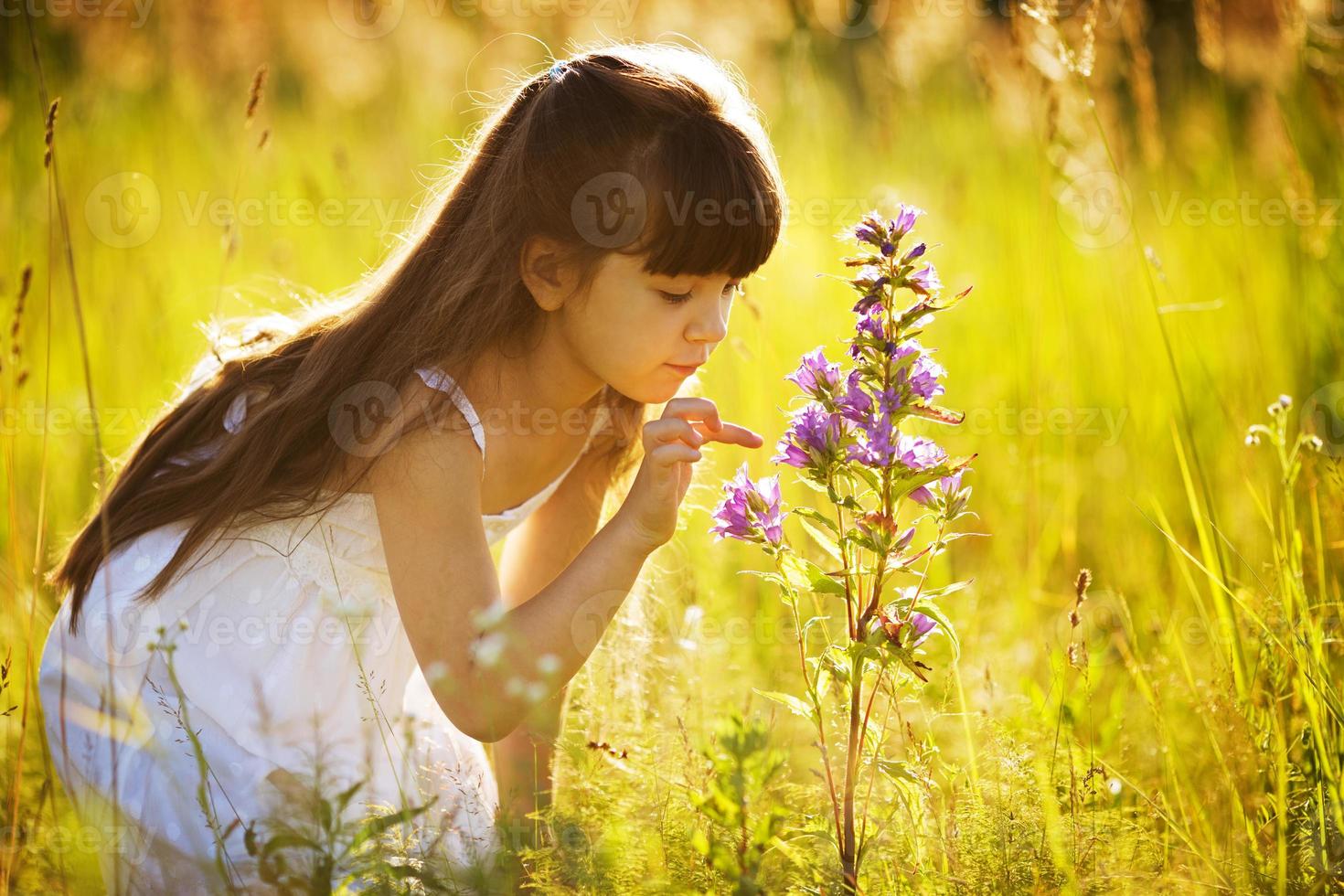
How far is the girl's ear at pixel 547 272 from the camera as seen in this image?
188 cm

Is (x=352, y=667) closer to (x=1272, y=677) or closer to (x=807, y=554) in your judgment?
(x=807, y=554)

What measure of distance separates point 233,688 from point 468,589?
1.77 ft

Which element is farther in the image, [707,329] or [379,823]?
[707,329]

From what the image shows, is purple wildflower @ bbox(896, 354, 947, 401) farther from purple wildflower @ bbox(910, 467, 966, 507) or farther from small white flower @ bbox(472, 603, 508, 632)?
small white flower @ bbox(472, 603, 508, 632)

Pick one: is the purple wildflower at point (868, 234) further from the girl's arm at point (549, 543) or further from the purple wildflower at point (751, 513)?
the girl's arm at point (549, 543)

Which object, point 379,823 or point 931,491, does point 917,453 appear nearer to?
point 931,491

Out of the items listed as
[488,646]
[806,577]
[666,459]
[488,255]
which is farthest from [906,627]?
[488,255]

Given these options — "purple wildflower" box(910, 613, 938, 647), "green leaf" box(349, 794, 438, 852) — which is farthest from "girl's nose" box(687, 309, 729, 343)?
"green leaf" box(349, 794, 438, 852)

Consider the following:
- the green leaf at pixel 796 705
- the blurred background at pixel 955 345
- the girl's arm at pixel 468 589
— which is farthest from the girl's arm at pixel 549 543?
the green leaf at pixel 796 705

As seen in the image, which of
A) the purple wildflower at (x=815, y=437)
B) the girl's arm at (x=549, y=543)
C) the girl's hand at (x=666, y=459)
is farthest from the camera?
the girl's arm at (x=549, y=543)

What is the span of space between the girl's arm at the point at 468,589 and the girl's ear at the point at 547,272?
315mm

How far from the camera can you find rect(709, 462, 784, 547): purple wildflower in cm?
144

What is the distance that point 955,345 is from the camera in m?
3.97

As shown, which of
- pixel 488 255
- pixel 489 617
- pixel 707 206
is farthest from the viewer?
pixel 488 255
